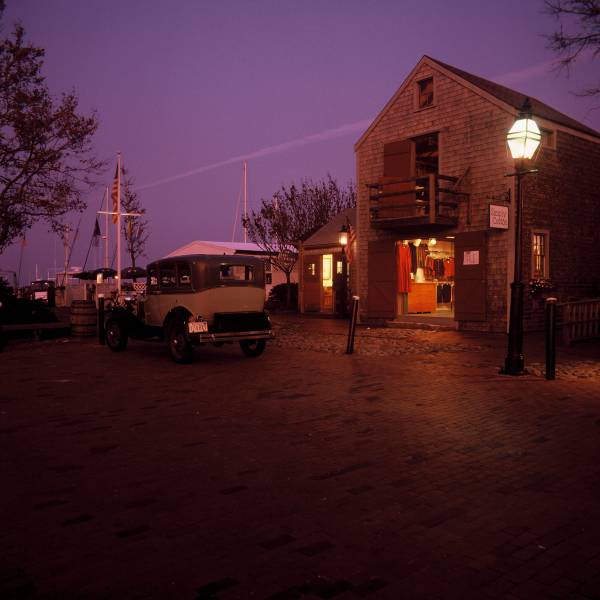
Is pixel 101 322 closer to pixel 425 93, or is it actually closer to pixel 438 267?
pixel 438 267

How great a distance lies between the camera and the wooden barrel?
619 inches

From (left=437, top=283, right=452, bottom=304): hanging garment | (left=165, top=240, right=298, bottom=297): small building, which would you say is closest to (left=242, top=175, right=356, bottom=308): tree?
(left=165, top=240, right=298, bottom=297): small building

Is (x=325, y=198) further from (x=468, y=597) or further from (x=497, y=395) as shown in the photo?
(x=468, y=597)

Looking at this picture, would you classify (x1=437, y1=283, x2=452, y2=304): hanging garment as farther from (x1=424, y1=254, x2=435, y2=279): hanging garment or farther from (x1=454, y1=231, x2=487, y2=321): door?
(x1=454, y1=231, x2=487, y2=321): door

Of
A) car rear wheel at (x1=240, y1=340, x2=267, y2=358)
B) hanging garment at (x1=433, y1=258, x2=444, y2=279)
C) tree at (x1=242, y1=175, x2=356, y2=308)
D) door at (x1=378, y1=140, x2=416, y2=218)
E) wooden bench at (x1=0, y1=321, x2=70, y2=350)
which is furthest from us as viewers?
tree at (x1=242, y1=175, x2=356, y2=308)

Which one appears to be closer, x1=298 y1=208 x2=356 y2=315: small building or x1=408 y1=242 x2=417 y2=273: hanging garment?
x1=408 y1=242 x2=417 y2=273: hanging garment

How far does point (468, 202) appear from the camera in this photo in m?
16.7

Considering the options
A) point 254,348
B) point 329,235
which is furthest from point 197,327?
point 329,235

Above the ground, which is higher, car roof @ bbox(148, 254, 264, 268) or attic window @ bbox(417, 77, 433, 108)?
attic window @ bbox(417, 77, 433, 108)

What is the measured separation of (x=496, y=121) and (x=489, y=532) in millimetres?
14992

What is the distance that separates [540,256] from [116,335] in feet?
39.9

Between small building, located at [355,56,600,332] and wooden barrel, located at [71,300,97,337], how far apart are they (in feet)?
28.8

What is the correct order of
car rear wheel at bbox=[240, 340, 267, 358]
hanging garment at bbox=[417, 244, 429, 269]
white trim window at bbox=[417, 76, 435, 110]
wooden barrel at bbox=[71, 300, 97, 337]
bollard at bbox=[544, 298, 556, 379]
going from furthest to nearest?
hanging garment at bbox=[417, 244, 429, 269] < white trim window at bbox=[417, 76, 435, 110] < wooden barrel at bbox=[71, 300, 97, 337] < car rear wheel at bbox=[240, 340, 267, 358] < bollard at bbox=[544, 298, 556, 379]

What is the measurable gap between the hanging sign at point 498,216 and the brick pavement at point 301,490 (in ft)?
25.2
